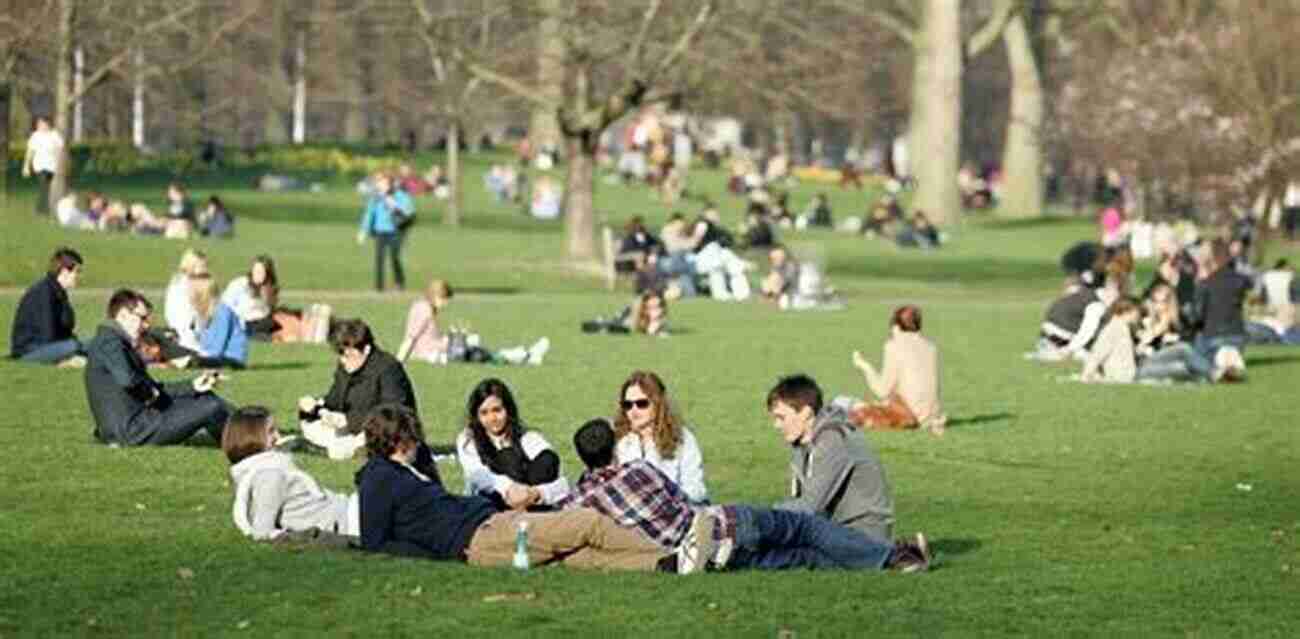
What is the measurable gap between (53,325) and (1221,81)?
163 ft

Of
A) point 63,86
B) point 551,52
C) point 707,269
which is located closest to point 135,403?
point 707,269

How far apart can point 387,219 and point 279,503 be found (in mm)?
32376

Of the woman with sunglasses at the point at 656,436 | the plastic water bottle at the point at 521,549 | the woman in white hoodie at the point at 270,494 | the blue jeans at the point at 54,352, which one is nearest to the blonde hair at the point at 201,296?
the blue jeans at the point at 54,352

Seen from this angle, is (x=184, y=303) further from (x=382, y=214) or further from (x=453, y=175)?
(x=453, y=175)

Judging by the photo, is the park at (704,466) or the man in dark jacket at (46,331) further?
the man in dark jacket at (46,331)

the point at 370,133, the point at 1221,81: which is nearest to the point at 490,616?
the point at 1221,81

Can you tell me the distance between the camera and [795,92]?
6303 centimetres

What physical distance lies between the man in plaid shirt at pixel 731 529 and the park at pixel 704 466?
0.27 m

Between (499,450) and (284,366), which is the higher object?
(499,450)

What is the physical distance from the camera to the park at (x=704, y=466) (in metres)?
16.0

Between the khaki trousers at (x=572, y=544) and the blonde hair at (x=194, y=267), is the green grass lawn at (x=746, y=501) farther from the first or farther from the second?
the blonde hair at (x=194, y=267)

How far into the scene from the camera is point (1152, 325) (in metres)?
37.7

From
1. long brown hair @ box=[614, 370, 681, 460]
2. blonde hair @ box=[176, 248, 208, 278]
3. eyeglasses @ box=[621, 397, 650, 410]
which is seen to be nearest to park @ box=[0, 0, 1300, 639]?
blonde hair @ box=[176, 248, 208, 278]

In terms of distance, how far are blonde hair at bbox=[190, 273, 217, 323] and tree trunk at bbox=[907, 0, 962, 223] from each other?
52.6m
